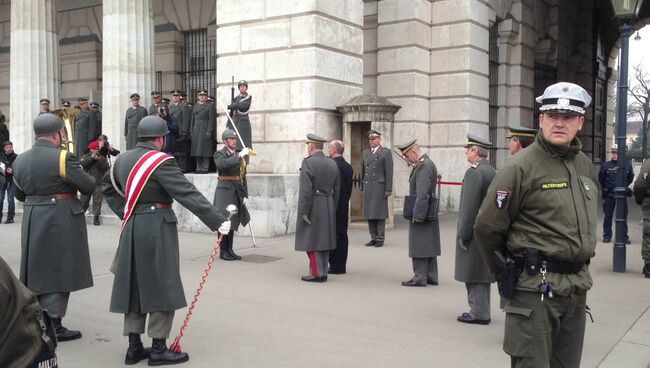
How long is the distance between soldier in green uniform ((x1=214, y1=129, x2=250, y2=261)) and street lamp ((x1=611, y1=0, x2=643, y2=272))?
549cm

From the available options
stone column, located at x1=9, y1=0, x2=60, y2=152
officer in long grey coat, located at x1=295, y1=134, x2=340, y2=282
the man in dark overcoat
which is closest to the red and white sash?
officer in long grey coat, located at x1=295, y1=134, x2=340, y2=282

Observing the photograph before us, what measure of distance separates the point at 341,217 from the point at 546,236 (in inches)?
221

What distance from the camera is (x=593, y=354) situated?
5.19m

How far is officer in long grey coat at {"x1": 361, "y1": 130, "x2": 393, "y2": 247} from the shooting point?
36.2ft

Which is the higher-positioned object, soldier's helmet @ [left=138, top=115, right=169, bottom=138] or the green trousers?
soldier's helmet @ [left=138, top=115, right=169, bottom=138]

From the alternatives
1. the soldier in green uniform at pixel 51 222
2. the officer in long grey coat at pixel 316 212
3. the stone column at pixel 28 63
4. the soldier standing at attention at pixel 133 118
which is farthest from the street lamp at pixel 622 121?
the stone column at pixel 28 63

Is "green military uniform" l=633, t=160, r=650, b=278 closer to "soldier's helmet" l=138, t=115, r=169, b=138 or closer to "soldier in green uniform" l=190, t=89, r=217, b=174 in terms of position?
"soldier's helmet" l=138, t=115, r=169, b=138

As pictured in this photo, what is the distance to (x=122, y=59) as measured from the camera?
46.0ft

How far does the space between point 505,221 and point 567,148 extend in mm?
518

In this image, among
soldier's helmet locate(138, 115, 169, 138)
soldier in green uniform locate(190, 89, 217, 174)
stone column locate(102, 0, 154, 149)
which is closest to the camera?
soldier's helmet locate(138, 115, 169, 138)

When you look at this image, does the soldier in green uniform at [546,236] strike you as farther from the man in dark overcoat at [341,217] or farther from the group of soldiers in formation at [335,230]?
the man in dark overcoat at [341,217]

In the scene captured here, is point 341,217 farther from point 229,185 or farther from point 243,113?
point 243,113

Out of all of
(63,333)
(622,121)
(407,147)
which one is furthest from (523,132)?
(622,121)

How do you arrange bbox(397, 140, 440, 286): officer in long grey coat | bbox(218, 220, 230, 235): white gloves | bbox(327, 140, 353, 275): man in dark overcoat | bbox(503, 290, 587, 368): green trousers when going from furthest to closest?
bbox(327, 140, 353, 275): man in dark overcoat → bbox(397, 140, 440, 286): officer in long grey coat → bbox(218, 220, 230, 235): white gloves → bbox(503, 290, 587, 368): green trousers
